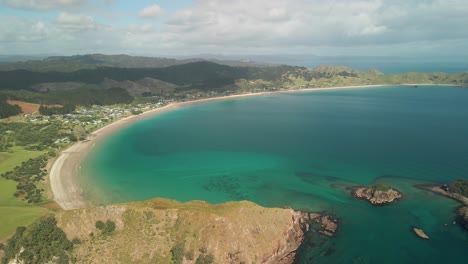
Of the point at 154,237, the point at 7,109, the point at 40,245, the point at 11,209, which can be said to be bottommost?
the point at 11,209

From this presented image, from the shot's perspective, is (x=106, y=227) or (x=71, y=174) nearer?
(x=106, y=227)

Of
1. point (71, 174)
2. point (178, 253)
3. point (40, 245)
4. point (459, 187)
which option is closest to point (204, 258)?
point (178, 253)

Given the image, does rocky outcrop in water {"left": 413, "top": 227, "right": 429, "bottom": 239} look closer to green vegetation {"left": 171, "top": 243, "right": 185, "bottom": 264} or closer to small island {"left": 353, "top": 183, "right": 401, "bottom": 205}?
small island {"left": 353, "top": 183, "right": 401, "bottom": 205}

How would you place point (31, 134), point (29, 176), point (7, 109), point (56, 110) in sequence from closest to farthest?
point (29, 176)
point (31, 134)
point (7, 109)
point (56, 110)

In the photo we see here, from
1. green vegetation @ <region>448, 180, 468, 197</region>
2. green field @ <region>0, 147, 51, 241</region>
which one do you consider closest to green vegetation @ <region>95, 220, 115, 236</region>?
green field @ <region>0, 147, 51, 241</region>

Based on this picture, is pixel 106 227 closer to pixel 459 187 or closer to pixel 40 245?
pixel 40 245
